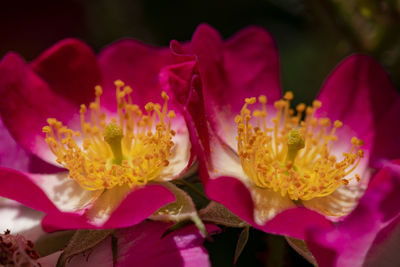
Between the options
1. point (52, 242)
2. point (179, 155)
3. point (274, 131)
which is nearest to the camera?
point (52, 242)

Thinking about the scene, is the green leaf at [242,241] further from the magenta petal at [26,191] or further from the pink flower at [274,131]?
the magenta petal at [26,191]

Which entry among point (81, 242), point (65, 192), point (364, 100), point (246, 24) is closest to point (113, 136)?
point (65, 192)

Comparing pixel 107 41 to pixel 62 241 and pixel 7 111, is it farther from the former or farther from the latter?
pixel 62 241

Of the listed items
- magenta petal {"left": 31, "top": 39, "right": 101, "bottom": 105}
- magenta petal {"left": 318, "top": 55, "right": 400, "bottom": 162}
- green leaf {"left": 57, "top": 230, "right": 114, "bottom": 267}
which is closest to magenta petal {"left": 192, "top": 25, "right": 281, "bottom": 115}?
magenta petal {"left": 318, "top": 55, "right": 400, "bottom": 162}

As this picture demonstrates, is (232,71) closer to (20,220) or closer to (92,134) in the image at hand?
(92,134)

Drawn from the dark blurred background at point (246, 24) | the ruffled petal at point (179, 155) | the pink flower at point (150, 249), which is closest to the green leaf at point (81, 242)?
the pink flower at point (150, 249)

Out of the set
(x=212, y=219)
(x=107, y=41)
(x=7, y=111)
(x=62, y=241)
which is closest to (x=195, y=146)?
(x=212, y=219)

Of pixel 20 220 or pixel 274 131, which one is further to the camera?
pixel 274 131
